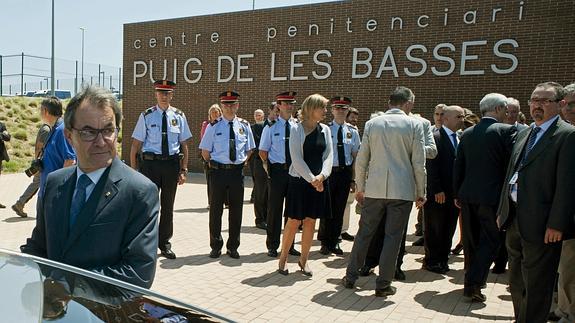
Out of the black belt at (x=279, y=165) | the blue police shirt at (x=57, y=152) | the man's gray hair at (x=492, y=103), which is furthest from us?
the black belt at (x=279, y=165)

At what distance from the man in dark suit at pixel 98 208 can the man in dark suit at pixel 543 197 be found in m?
2.75

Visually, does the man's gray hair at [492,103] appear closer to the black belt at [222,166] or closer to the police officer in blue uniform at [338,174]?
the police officer in blue uniform at [338,174]

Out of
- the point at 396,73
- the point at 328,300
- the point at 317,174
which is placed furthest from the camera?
the point at 396,73

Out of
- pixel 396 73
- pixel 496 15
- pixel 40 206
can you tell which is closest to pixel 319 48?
pixel 396 73

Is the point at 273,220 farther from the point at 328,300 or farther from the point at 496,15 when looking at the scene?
the point at 496,15

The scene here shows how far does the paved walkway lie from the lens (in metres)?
4.16

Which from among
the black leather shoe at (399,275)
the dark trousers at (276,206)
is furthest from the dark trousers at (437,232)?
the dark trousers at (276,206)

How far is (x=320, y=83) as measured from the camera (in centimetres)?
1369

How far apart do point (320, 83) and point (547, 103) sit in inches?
411

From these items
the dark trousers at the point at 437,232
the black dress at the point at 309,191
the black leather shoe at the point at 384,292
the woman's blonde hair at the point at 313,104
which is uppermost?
the woman's blonde hair at the point at 313,104

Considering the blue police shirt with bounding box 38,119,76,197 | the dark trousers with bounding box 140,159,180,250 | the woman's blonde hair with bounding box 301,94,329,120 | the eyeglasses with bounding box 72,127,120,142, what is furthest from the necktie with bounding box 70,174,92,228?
the dark trousers with bounding box 140,159,180,250

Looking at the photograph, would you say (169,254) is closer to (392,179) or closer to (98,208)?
(392,179)

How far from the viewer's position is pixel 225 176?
5965 millimetres

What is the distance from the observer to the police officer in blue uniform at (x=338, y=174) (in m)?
6.28
